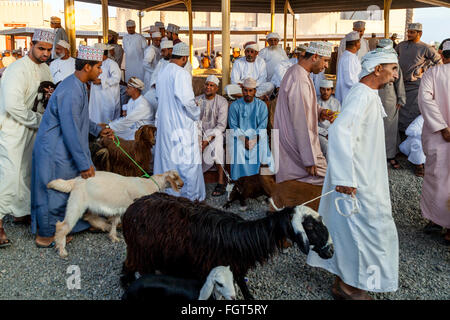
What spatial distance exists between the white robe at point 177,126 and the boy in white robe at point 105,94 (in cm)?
278

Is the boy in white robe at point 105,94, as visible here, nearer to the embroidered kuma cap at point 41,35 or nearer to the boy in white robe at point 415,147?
the embroidered kuma cap at point 41,35

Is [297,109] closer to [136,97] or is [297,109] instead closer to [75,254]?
[75,254]

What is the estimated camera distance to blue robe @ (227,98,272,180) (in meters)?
6.22

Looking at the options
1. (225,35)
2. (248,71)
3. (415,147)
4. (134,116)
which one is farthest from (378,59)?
(248,71)

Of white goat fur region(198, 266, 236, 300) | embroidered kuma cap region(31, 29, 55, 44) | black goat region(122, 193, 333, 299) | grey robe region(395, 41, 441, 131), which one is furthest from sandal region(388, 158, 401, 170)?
embroidered kuma cap region(31, 29, 55, 44)

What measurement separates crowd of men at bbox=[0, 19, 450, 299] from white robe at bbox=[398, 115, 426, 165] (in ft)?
0.14

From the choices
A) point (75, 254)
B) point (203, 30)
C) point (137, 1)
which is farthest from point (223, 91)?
point (203, 30)

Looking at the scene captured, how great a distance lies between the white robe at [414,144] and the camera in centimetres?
727

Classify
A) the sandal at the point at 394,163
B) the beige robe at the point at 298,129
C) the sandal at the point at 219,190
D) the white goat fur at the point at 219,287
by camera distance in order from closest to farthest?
the white goat fur at the point at 219,287 < the beige robe at the point at 298,129 < the sandal at the point at 219,190 < the sandal at the point at 394,163

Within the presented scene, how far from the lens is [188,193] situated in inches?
230

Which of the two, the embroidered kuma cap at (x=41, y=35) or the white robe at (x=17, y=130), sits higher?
the embroidered kuma cap at (x=41, y=35)

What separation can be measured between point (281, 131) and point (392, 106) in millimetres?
4193

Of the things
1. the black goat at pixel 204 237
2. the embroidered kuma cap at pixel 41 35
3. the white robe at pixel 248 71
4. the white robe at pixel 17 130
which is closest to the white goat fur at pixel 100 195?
the white robe at pixel 17 130

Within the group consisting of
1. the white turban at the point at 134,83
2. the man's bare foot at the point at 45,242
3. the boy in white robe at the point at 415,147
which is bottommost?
the man's bare foot at the point at 45,242
